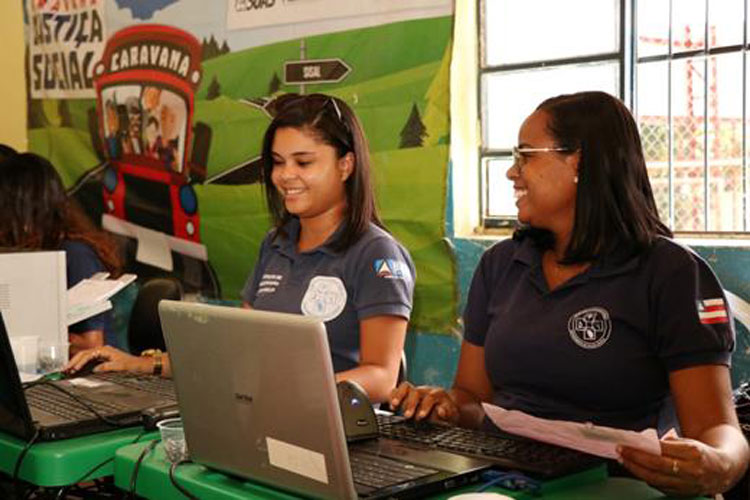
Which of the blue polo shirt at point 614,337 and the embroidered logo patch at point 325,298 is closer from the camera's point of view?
the blue polo shirt at point 614,337

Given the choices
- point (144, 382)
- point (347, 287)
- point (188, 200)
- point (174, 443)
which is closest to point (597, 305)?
point (347, 287)

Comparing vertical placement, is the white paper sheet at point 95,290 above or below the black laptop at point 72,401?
above

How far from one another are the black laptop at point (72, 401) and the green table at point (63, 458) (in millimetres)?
27

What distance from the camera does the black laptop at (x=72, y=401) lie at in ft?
6.30

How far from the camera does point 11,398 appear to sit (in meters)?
1.94

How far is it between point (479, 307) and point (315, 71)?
5.94 ft

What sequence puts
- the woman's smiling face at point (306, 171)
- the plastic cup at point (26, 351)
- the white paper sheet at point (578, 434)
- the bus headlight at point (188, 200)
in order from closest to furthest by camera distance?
the white paper sheet at point (578, 434) → the woman's smiling face at point (306, 171) → the plastic cup at point (26, 351) → the bus headlight at point (188, 200)

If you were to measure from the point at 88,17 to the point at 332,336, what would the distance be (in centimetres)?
307

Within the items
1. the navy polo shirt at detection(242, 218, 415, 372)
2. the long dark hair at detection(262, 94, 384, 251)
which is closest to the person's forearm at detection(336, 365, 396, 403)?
the navy polo shirt at detection(242, 218, 415, 372)

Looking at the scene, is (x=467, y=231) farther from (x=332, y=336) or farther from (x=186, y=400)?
(x=186, y=400)

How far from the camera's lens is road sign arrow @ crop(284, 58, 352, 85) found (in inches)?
145

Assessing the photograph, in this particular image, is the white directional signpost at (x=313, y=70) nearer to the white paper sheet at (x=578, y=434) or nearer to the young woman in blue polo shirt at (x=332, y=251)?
the young woman in blue polo shirt at (x=332, y=251)

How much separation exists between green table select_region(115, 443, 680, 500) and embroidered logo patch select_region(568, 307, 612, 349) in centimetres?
30

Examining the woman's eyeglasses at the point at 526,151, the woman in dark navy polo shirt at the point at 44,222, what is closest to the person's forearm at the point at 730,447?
the woman's eyeglasses at the point at 526,151
